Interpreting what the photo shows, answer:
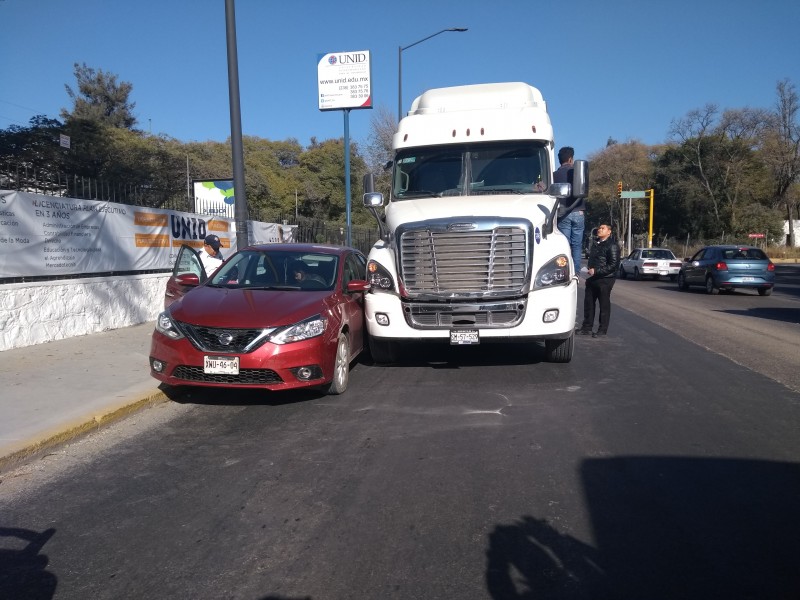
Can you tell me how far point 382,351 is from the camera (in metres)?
8.33

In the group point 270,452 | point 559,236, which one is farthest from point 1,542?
point 559,236

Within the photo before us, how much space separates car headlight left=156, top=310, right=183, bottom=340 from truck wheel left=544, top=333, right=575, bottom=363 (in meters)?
4.42

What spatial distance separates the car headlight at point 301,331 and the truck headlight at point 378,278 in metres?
1.22

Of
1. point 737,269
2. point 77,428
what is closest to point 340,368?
point 77,428

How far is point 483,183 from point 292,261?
279 centimetres

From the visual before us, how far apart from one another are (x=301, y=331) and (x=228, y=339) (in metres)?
0.70

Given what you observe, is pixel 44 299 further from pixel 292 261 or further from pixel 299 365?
pixel 299 365

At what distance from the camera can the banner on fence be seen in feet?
28.2

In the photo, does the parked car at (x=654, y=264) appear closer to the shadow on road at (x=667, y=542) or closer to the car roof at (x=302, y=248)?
the car roof at (x=302, y=248)

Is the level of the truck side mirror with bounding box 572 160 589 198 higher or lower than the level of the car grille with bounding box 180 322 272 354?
higher

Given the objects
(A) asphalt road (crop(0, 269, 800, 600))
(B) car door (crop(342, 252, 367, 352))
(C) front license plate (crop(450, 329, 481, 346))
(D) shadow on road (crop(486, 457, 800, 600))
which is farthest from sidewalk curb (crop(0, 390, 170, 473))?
(D) shadow on road (crop(486, 457, 800, 600))

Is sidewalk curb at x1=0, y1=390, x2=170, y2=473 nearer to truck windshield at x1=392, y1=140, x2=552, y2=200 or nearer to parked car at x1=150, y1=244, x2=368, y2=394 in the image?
parked car at x1=150, y1=244, x2=368, y2=394

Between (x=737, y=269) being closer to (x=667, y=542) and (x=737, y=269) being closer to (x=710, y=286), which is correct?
(x=710, y=286)

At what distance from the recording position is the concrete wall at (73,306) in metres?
8.66
